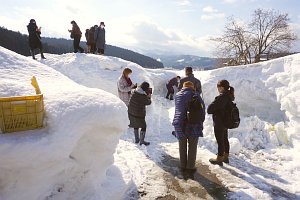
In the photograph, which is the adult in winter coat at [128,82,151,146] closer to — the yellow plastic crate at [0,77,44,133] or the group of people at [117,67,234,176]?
the group of people at [117,67,234,176]

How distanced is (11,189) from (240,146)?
580 centimetres

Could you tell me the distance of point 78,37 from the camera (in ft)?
47.2

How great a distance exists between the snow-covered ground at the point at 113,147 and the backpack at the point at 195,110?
1.19 m

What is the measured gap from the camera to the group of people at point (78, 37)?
42.4ft

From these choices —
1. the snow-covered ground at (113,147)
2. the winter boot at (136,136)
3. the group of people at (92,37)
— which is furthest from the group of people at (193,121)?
the group of people at (92,37)

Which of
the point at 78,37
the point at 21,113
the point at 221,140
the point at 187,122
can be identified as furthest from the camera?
the point at 78,37

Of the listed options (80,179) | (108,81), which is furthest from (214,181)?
(108,81)

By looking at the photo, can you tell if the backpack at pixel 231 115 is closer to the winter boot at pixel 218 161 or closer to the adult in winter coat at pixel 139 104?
the winter boot at pixel 218 161

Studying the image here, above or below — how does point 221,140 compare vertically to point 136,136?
above

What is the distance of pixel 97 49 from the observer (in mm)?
15672

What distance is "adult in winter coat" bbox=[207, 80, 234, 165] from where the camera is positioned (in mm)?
6367

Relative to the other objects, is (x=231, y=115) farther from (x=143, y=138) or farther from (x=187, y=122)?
(x=143, y=138)

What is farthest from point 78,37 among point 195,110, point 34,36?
point 195,110

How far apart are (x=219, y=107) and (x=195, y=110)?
0.68 meters
